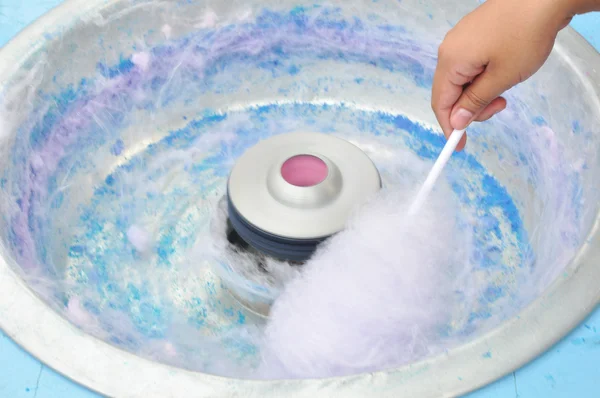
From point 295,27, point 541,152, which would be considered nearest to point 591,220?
point 541,152

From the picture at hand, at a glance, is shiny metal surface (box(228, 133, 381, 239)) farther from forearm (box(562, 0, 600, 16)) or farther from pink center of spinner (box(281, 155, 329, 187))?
forearm (box(562, 0, 600, 16))

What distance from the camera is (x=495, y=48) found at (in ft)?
1.83

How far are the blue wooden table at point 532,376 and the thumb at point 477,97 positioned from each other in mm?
A: 257

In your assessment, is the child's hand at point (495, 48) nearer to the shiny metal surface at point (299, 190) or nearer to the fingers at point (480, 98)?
the fingers at point (480, 98)

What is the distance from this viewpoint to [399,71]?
112cm

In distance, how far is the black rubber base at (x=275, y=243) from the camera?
812mm

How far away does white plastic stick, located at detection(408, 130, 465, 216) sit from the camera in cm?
68

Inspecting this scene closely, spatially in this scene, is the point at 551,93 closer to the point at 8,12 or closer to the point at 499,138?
the point at 499,138

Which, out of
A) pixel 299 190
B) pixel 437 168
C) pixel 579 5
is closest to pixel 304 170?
pixel 299 190

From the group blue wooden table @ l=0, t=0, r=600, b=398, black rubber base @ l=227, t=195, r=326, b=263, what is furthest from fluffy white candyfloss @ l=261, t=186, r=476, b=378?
blue wooden table @ l=0, t=0, r=600, b=398

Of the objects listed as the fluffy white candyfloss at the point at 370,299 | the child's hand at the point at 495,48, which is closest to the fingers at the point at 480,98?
the child's hand at the point at 495,48

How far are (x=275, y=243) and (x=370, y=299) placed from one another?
17 cm

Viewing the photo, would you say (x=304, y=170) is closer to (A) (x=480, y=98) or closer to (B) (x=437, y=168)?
(B) (x=437, y=168)

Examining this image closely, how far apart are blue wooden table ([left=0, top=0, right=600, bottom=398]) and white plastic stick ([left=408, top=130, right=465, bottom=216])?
250 mm
